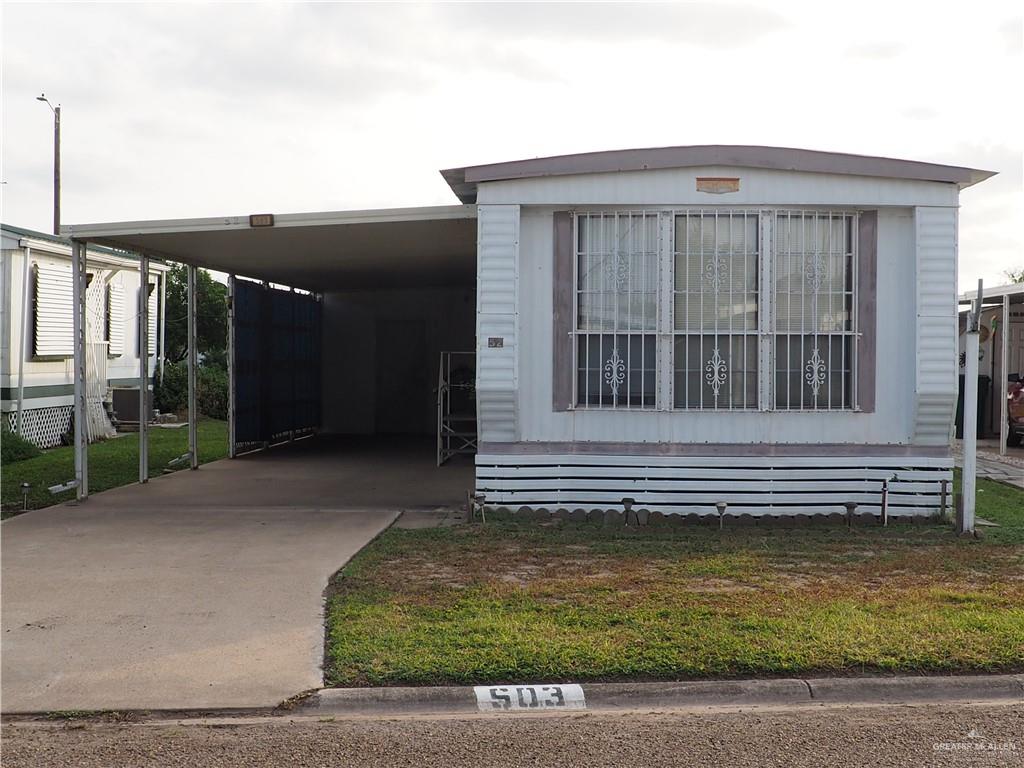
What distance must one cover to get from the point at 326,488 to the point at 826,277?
5.96m

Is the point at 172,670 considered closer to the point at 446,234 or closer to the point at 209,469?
the point at 446,234

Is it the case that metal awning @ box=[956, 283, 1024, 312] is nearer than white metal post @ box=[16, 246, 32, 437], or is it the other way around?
white metal post @ box=[16, 246, 32, 437]

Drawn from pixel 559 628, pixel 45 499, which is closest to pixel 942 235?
pixel 559 628

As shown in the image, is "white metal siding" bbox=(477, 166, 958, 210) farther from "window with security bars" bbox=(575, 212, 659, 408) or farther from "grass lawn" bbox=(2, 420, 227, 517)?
"grass lawn" bbox=(2, 420, 227, 517)

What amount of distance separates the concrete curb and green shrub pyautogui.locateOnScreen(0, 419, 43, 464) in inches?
461

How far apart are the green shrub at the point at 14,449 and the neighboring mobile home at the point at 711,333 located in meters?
8.74

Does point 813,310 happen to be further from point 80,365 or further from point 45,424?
point 45,424

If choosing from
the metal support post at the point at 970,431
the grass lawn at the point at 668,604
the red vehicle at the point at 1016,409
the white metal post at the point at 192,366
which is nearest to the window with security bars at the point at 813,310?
the metal support post at the point at 970,431

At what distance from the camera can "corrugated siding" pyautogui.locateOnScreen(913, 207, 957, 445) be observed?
9148 millimetres

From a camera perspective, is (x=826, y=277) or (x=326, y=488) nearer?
(x=826, y=277)

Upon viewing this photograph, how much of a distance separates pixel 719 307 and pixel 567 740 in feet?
18.4

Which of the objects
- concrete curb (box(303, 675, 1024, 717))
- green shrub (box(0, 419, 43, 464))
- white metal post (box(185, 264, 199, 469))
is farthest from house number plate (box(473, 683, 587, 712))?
green shrub (box(0, 419, 43, 464))

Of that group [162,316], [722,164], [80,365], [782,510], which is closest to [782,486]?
[782,510]

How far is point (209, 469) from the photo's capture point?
13.9 metres
